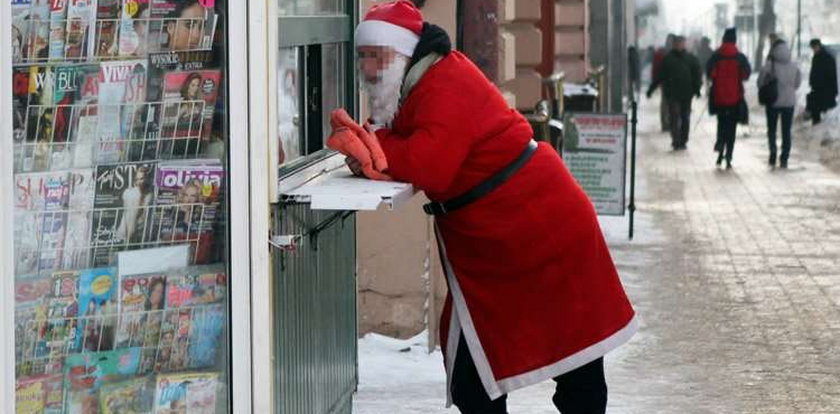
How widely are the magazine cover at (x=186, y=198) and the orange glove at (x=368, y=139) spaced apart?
507 mm

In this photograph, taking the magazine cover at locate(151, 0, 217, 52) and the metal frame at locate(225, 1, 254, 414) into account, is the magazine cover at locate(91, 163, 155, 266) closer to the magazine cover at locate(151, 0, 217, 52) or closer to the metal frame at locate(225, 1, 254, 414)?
the metal frame at locate(225, 1, 254, 414)

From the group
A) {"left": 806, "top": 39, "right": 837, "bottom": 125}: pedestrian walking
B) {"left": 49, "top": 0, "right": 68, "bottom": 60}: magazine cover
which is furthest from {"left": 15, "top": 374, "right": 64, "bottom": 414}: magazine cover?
{"left": 806, "top": 39, "right": 837, "bottom": 125}: pedestrian walking

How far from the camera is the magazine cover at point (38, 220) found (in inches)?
189

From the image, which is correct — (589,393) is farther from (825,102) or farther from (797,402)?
(825,102)

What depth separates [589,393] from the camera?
19.3 feet

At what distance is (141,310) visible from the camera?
16.8 feet

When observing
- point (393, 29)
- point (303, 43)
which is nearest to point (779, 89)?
point (303, 43)

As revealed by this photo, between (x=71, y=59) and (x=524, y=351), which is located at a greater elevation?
(x=71, y=59)

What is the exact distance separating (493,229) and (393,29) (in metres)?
0.66

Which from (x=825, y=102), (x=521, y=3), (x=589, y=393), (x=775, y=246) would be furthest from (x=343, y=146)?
(x=825, y=102)

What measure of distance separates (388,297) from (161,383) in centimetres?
412

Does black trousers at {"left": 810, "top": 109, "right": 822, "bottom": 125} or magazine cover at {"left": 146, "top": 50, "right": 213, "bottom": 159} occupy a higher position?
magazine cover at {"left": 146, "top": 50, "right": 213, "bottom": 159}

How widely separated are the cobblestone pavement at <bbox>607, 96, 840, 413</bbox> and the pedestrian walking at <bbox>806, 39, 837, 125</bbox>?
17.9 ft

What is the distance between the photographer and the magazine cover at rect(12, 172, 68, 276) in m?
4.80
